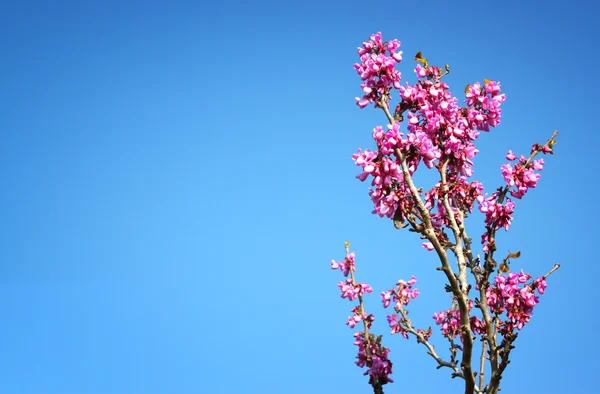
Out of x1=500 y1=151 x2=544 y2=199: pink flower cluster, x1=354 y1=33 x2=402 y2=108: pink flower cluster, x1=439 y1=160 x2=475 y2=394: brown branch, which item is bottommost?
x1=439 y1=160 x2=475 y2=394: brown branch

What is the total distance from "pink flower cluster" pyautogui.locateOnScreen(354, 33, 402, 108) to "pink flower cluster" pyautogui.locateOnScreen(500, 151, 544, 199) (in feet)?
6.98

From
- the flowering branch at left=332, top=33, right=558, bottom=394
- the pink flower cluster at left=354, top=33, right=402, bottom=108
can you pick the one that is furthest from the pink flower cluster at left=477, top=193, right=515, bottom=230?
the pink flower cluster at left=354, top=33, right=402, bottom=108

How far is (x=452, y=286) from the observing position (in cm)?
654

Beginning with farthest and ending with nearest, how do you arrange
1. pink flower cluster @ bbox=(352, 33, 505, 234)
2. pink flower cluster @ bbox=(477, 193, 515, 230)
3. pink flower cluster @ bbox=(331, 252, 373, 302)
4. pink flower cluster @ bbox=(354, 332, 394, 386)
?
pink flower cluster @ bbox=(331, 252, 373, 302)
pink flower cluster @ bbox=(354, 332, 394, 386)
pink flower cluster @ bbox=(477, 193, 515, 230)
pink flower cluster @ bbox=(352, 33, 505, 234)

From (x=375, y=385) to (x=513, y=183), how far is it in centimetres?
398

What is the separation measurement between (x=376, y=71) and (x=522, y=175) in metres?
2.68

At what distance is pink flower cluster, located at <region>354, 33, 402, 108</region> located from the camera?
7.51m

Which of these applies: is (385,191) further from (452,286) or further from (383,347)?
(383,347)

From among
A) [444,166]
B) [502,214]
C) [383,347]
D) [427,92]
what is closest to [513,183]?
[502,214]

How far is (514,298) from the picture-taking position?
8.24 metres

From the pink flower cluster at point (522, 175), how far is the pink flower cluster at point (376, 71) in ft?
6.98

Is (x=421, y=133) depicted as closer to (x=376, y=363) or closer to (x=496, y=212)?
(x=496, y=212)

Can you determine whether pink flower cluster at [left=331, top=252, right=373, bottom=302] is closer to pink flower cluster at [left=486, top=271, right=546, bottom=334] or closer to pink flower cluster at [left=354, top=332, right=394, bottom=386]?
pink flower cluster at [left=354, top=332, right=394, bottom=386]

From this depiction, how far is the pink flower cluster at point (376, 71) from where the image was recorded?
7.51 meters
